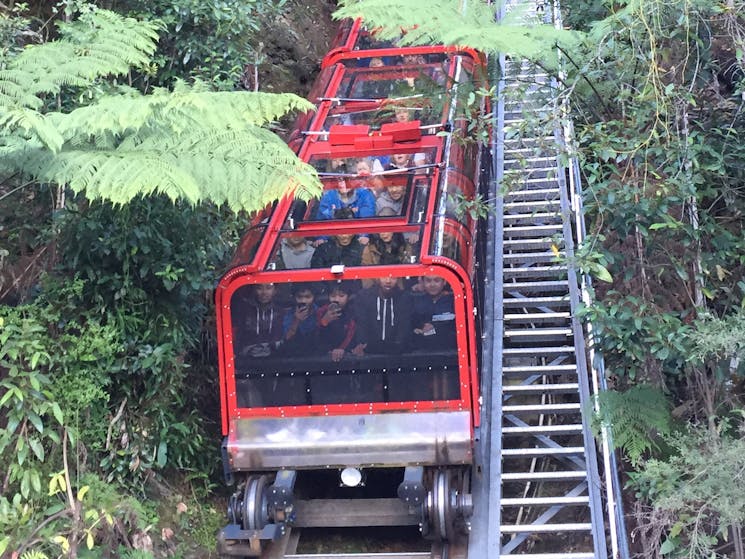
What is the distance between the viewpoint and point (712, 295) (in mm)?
7586

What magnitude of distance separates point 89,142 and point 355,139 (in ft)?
9.24

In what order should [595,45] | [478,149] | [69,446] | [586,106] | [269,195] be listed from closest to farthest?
[269,195] < [69,446] < [595,45] < [586,106] < [478,149]

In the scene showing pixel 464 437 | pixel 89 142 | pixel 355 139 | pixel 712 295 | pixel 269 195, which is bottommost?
pixel 464 437

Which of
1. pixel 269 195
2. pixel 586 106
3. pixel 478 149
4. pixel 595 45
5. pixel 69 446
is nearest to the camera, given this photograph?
pixel 269 195

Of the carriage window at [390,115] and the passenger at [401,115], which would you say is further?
the passenger at [401,115]

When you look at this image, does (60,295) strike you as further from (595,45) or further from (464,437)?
(595,45)

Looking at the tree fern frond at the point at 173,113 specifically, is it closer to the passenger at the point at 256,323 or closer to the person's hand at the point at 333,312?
the passenger at the point at 256,323

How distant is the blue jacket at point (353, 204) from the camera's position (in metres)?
8.39

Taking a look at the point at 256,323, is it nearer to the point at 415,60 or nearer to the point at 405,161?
the point at 405,161

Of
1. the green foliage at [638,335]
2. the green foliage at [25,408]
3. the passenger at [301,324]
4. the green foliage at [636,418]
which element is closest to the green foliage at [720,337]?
the green foliage at [638,335]

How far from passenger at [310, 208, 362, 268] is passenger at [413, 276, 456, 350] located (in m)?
0.60

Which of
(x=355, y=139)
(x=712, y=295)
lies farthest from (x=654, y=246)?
(x=355, y=139)

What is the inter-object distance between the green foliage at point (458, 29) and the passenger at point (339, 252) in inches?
63.9

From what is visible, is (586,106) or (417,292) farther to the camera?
(586,106)
